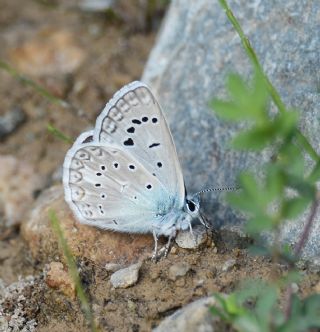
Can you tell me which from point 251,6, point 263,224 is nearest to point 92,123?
point 251,6

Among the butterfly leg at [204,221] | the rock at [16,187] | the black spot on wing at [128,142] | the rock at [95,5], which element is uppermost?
the black spot on wing at [128,142]

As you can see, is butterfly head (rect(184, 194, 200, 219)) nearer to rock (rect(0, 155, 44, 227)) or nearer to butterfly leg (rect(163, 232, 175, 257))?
butterfly leg (rect(163, 232, 175, 257))

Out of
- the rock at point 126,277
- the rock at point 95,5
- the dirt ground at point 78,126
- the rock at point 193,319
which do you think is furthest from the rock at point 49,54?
the rock at point 193,319

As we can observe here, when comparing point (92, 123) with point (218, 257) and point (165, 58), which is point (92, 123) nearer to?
point (165, 58)

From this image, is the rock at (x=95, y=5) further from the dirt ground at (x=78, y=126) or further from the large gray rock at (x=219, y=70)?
the large gray rock at (x=219, y=70)

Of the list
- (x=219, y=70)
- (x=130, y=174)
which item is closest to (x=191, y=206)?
(x=130, y=174)

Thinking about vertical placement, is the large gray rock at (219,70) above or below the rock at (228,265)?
above
